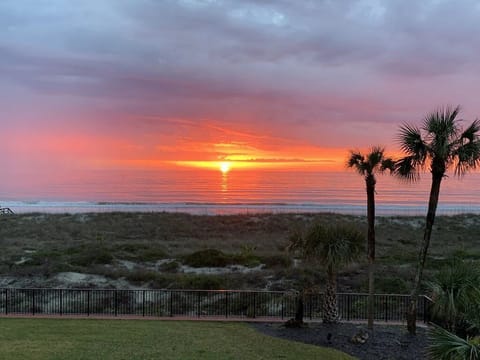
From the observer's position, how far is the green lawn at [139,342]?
12133mm

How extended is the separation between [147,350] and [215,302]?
8.80 meters

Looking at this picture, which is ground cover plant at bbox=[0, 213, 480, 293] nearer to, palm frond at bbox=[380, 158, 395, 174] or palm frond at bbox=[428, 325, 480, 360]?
palm frond at bbox=[380, 158, 395, 174]

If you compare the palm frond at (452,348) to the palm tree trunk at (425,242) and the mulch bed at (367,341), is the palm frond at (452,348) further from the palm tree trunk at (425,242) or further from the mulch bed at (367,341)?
the palm tree trunk at (425,242)

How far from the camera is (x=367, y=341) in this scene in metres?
14.5

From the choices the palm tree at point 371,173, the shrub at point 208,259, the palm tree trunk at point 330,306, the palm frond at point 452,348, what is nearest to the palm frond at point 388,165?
the palm tree at point 371,173

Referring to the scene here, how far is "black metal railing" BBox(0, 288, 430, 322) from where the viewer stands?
62.6 ft

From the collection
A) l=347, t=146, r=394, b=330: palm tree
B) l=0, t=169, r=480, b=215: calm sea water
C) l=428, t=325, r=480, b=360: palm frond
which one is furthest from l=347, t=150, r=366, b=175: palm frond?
l=0, t=169, r=480, b=215: calm sea water

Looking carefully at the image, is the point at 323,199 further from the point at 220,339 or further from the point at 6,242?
the point at 220,339

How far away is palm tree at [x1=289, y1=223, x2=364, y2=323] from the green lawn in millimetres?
2939

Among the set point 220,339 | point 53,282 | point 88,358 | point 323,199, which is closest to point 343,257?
point 220,339

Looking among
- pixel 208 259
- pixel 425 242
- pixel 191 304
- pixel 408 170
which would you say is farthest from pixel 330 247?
pixel 208 259

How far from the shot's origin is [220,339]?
46.4ft

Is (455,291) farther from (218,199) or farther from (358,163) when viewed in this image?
(218,199)

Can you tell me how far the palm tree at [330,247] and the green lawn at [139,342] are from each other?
294 cm
